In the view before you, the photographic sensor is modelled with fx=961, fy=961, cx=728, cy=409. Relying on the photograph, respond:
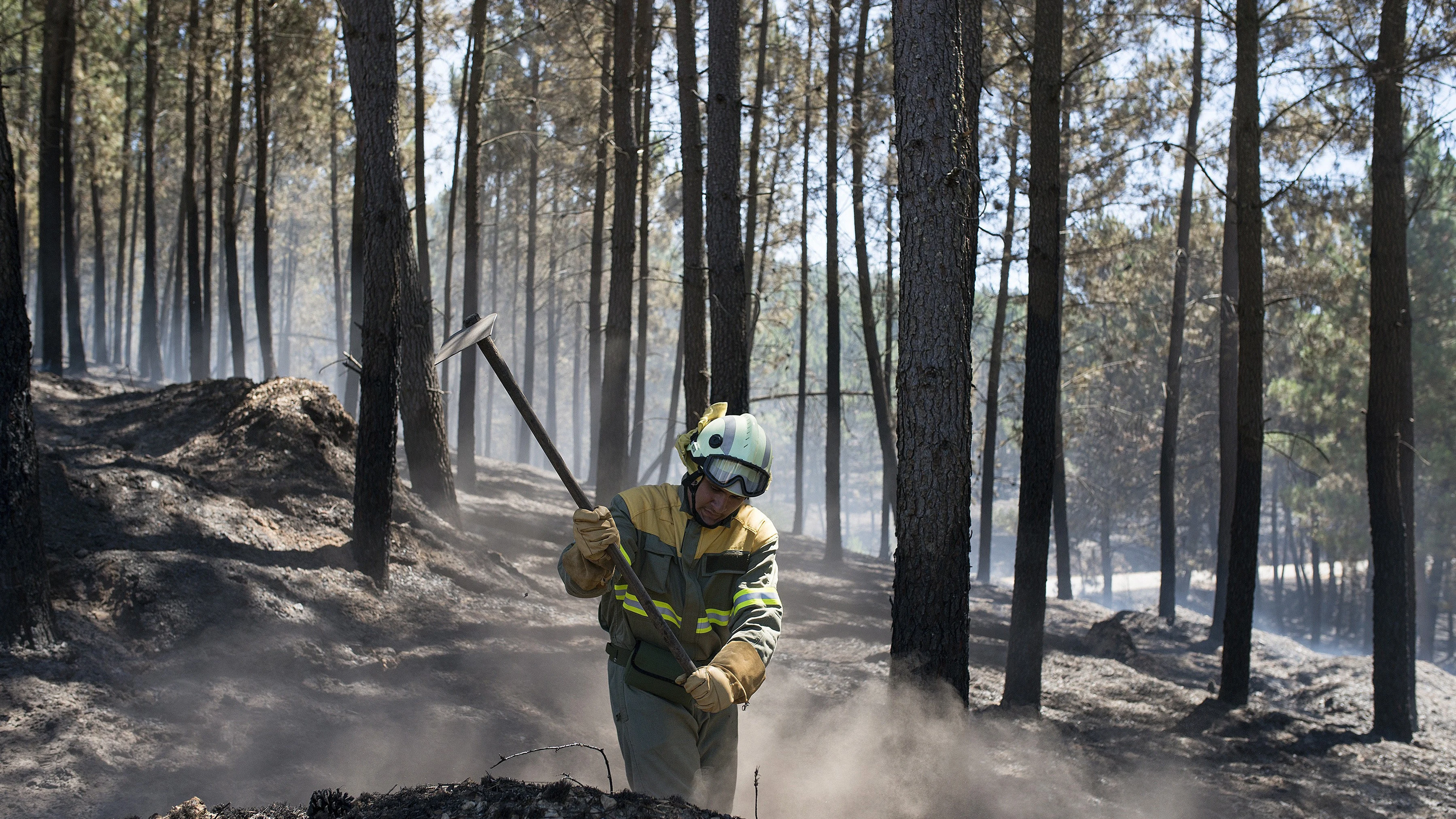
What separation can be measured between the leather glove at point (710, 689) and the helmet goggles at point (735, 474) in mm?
716

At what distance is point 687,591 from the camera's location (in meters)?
4.03

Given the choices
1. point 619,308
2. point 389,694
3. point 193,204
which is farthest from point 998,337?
point 193,204

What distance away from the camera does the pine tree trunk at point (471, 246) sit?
49.8 ft

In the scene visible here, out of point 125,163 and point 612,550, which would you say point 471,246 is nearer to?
point 612,550

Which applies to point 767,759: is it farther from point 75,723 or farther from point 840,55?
point 840,55

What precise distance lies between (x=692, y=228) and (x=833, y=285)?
771cm

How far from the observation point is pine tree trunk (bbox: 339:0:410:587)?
8.12m

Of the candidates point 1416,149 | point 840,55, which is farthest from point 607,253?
point 1416,149

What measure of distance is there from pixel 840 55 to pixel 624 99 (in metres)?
7.03

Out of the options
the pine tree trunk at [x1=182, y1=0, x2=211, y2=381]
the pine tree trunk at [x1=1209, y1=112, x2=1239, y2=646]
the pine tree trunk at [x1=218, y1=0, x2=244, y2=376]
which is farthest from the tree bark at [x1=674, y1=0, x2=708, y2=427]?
the pine tree trunk at [x1=182, y1=0, x2=211, y2=381]

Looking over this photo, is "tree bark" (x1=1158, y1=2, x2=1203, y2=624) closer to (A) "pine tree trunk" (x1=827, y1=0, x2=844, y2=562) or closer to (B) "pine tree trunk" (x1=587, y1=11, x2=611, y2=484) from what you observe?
(A) "pine tree trunk" (x1=827, y1=0, x2=844, y2=562)

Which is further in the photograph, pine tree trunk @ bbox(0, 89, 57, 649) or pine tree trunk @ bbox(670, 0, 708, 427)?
pine tree trunk @ bbox(670, 0, 708, 427)

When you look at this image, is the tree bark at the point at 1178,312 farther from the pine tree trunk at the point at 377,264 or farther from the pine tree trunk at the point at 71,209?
the pine tree trunk at the point at 71,209

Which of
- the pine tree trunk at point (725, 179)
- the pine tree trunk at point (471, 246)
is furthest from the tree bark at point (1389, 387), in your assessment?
the pine tree trunk at point (471, 246)
